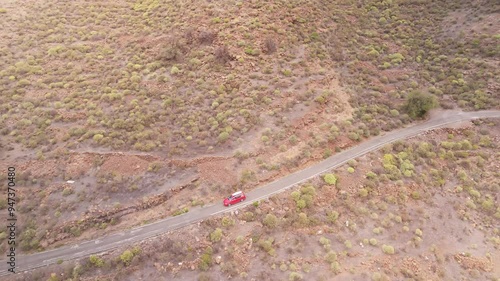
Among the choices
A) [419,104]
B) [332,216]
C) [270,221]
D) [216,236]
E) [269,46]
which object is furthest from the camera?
[269,46]

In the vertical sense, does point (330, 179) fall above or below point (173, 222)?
below

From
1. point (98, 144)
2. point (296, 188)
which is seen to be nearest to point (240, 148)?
point (296, 188)

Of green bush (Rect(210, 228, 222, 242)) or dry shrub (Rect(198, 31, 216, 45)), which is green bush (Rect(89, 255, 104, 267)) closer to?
green bush (Rect(210, 228, 222, 242))

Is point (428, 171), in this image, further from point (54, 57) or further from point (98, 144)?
point (54, 57)

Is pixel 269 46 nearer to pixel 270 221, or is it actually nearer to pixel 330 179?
pixel 330 179

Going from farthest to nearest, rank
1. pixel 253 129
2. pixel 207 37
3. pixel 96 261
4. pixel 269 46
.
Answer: pixel 207 37
pixel 269 46
pixel 253 129
pixel 96 261

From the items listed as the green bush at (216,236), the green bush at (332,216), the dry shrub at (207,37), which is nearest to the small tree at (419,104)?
the green bush at (332,216)

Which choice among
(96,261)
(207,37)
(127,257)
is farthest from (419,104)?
(96,261)

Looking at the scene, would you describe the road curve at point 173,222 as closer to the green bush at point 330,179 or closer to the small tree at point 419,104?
the green bush at point 330,179
